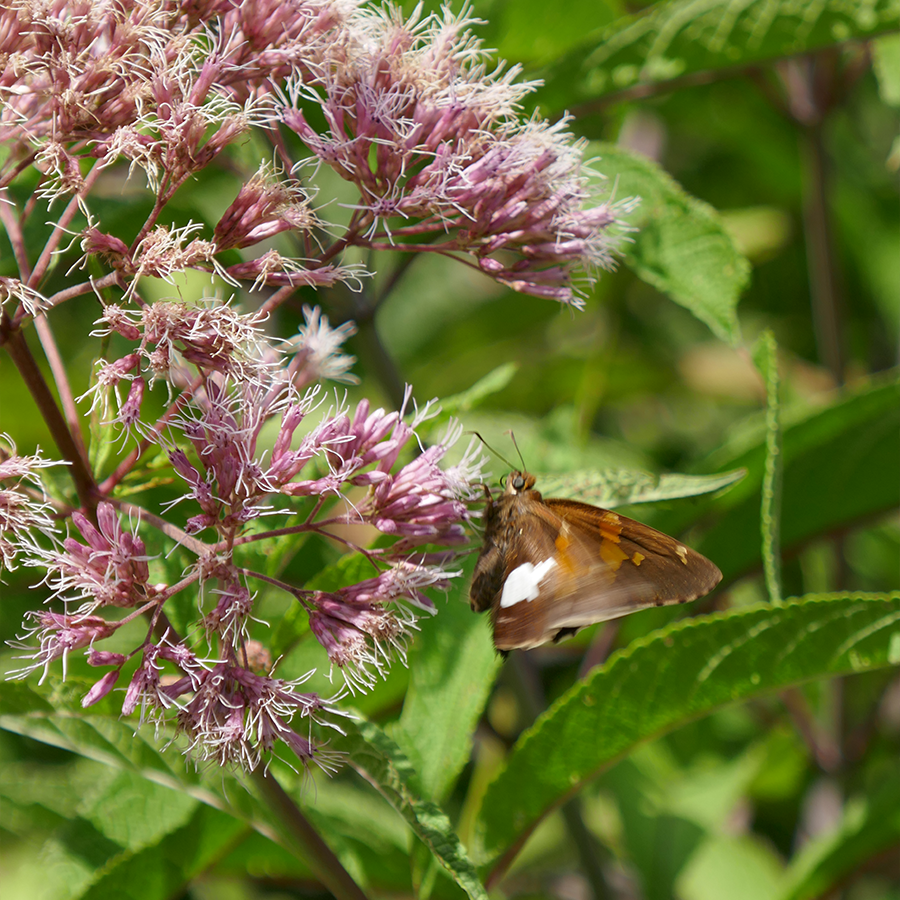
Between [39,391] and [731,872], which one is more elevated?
[39,391]

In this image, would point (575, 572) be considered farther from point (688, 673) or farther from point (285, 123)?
point (285, 123)

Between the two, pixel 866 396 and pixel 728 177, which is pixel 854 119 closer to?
pixel 728 177

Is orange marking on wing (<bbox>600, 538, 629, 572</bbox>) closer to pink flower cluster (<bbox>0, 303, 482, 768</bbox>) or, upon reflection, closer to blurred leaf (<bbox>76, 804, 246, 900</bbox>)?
pink flower cluster (<bbox>0, 303, 482, 768</bbox>)

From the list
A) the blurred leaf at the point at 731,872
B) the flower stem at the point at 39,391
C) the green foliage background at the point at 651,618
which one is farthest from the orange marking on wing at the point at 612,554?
the blurred leaf at the point at 731,872

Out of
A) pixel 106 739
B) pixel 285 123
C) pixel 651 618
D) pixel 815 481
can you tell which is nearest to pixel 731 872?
pixel 651 618

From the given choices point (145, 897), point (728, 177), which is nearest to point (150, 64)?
point (145, 897)

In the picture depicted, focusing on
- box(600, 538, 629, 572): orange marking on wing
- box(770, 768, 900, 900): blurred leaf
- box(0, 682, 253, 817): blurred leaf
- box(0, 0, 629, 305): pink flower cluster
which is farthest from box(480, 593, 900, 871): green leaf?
box(770, 768, 900, 900): blurred leaf

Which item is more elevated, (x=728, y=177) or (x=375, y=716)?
(x=728, y=177)
